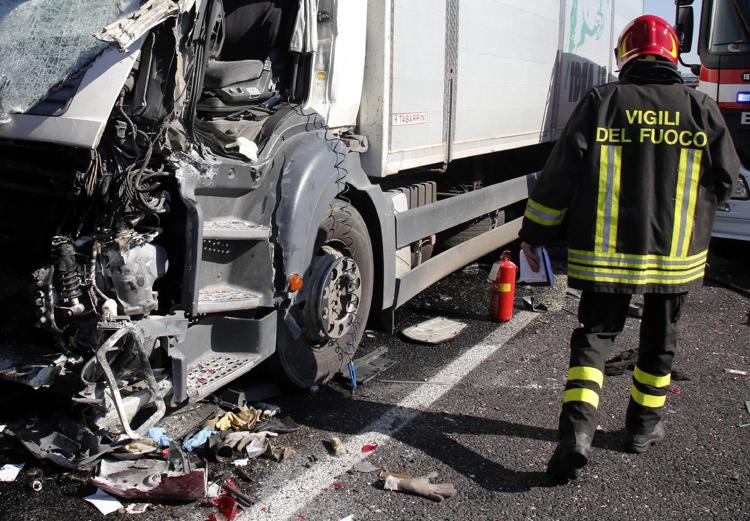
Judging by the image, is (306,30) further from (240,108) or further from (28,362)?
(28,362)

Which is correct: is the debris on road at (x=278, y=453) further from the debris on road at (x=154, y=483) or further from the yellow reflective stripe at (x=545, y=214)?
the yellow reflective stripe at (x=545, y=214)

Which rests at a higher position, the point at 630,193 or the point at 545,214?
the point at 630,193

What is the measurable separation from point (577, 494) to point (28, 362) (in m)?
2.27

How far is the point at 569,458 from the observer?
3.34 metres

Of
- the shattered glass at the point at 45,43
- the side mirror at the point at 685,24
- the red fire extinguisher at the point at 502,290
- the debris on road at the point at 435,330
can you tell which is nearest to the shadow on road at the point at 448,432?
the debris on road at the point at 435,330

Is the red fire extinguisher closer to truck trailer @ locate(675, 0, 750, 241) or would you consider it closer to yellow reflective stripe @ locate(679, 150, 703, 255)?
yellow reflective stripe @ locate(679, 150, 703, 255)

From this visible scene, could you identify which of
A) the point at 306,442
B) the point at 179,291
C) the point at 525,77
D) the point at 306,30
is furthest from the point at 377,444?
the point at 525,77

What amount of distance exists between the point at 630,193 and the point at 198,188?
5.90 ft

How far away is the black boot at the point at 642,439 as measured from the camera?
3736mm

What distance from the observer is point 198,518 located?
3.08 metres

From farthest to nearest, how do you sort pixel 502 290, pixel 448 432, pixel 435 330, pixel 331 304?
1. pixel 502 290
2. pixel 435 330
3. pixel 331 304
4. pixel 448 432

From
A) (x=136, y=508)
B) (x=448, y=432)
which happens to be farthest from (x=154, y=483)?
(x=448, y=432)

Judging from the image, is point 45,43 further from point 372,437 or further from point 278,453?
point 372,437

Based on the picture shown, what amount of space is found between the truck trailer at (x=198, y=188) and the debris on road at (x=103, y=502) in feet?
0.91
